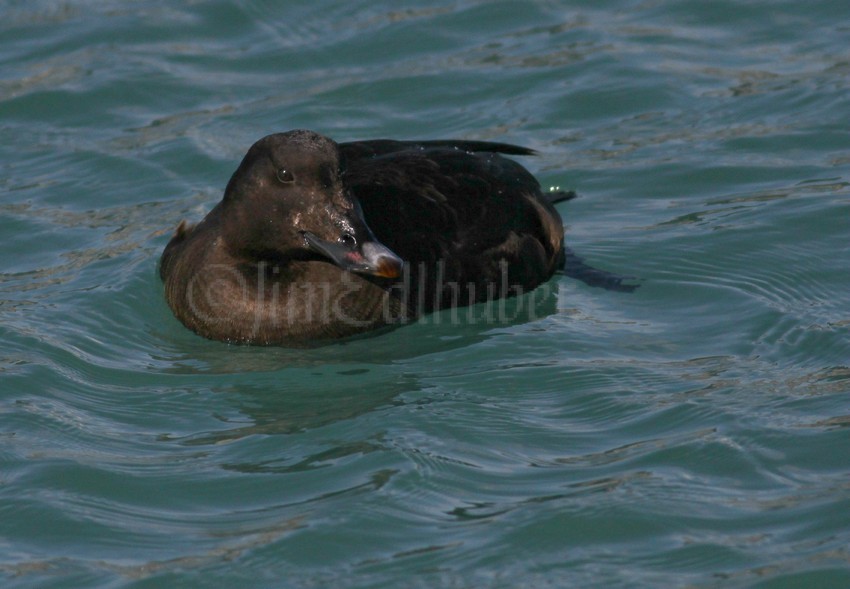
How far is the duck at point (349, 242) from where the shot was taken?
21.1 ft

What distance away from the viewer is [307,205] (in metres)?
6.45

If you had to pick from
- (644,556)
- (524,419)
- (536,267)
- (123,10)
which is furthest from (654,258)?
(123,10)

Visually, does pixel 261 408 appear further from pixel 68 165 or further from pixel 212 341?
pixel 68 165

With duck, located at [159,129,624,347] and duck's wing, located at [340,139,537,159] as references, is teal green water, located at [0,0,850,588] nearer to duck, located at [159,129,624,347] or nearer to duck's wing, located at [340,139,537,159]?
duck, located at [159,129,624,347]

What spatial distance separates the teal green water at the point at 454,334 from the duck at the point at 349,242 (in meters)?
0.17

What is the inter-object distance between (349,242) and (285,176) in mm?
423

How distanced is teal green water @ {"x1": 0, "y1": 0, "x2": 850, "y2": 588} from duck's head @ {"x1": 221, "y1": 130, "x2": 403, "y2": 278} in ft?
1.73

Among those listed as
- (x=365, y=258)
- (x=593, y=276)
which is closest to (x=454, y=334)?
(x=365, y=258)

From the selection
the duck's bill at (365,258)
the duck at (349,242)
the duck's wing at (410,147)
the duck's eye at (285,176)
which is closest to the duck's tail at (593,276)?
the duck at (349,242)

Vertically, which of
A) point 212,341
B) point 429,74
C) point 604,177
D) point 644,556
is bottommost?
point 644,556

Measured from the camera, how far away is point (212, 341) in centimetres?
686

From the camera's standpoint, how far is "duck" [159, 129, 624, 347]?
6434 mm

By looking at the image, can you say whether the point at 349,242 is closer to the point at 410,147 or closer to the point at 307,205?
the point at 307,205

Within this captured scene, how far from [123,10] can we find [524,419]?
6.58 metres
